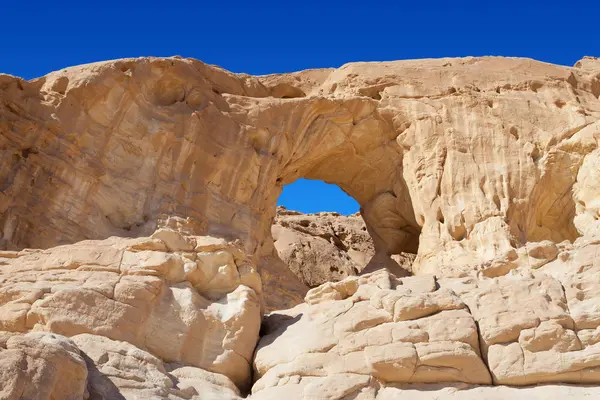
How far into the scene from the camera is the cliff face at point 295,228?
10.7m

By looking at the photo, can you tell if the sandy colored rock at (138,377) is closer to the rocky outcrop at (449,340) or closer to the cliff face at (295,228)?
the cliff face at (295,228)

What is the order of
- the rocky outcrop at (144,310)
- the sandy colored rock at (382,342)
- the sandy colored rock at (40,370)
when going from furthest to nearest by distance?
the sandy colored rock at (382,342) < the rocky outcrop at (144,310) < the sandy colored rock at (40,370)

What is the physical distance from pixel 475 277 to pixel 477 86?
1264 cm

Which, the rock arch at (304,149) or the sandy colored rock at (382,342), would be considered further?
the rock arch at (304,149)

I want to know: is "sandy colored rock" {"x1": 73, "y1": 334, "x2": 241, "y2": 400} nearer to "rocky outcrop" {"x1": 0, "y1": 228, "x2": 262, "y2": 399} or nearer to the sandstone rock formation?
"rocky outcrop" {"x1": 0, "y1": 228, "x2": 262, "y2": 399}

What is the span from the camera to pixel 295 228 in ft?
103

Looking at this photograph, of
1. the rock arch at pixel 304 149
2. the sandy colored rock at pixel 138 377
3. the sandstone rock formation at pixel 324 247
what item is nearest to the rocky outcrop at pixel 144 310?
the sandy colored rock at pixel 138 377

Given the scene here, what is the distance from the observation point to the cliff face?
1069 centimetres

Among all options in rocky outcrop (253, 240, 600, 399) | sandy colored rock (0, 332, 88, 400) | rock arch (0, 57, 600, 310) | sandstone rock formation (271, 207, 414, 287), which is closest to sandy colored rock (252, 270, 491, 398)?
rocky outcrop (253, 240, 600, 399)

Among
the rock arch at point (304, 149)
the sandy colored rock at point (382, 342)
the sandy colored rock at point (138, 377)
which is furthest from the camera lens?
the rock arch at point (304, 149)

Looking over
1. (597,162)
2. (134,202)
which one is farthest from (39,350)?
(597,162)

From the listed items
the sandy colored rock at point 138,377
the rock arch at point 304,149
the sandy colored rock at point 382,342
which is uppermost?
the rock arch at point 304,149

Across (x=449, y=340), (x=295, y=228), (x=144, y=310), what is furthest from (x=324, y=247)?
(x=449, y=340)

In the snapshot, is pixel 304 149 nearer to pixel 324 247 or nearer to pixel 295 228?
pixel 324 247
